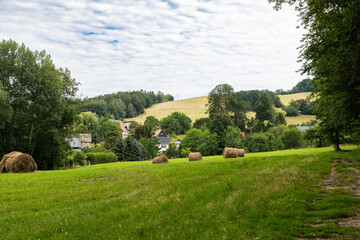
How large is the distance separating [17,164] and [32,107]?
62.4ft

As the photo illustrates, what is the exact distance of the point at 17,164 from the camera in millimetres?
24594

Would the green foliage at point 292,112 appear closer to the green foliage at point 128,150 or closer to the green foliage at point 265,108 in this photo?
the green foliage at point 265,108

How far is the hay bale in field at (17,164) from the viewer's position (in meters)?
24.6

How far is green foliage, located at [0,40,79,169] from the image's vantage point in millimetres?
38594

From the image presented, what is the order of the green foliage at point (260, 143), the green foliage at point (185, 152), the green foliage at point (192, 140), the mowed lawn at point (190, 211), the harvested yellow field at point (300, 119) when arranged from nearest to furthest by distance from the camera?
the mowed lawn at point (190, 211)
the green foliage at point (260, 143)
the green foliage at point (185, 152)
the green foliage at point (192, 140)
the harvested yellow field at point (300, 119)

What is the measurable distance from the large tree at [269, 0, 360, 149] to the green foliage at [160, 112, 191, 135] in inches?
5094

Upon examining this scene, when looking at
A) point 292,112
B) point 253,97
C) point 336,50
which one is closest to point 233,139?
point 336,50

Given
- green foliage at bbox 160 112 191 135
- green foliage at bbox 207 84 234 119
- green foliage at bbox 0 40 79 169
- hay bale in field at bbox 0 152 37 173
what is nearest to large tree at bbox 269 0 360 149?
hay bale in field at bbox 0 152 37 173

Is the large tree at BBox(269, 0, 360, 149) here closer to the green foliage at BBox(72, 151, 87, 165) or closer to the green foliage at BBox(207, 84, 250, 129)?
the green foliage at BBox(72, 151, 87, 165)

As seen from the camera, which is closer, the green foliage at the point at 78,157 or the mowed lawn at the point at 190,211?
the mowed lawn at the point at 190,211

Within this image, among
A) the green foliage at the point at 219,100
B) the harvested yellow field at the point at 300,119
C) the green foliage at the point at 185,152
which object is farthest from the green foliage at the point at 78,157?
the harvested yellow field at the point at 300,119

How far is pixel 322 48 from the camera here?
14312mm

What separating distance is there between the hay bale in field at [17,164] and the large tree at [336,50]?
26.9 metres

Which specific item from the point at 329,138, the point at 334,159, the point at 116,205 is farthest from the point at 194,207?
the point at 329,138
